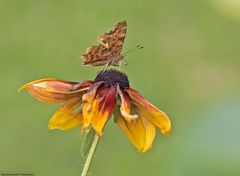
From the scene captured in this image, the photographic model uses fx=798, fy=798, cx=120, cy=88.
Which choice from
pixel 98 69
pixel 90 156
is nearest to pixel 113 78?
pixel 90 156

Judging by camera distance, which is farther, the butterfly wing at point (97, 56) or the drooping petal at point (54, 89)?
the butterfly wing at point (97, 56)

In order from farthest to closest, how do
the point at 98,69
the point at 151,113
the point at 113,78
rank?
the point at 98,69 < the point at 113,78 < the point at 151,113

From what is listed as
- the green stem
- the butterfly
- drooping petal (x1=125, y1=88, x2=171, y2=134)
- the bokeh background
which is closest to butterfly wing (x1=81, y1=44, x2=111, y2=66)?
the butterfly

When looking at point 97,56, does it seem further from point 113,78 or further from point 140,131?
point 140,131

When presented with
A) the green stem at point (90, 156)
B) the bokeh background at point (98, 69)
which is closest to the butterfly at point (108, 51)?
the green stem at point (90, 156)

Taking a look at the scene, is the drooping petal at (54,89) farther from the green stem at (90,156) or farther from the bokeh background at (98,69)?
the bokeh background at (98,69)

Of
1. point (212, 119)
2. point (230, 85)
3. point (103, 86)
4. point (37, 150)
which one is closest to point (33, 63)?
point (37, 150)

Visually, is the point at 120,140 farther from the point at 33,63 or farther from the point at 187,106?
the point at 33,63
